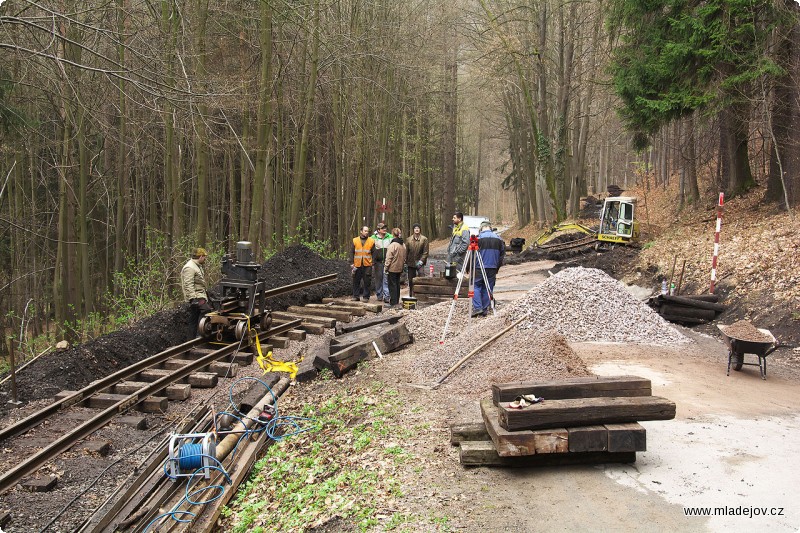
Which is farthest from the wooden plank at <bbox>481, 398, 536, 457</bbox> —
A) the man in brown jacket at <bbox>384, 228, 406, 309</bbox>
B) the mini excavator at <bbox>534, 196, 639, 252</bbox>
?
the mini excavator at <bbox>534, 196, 639, 252</bbox>

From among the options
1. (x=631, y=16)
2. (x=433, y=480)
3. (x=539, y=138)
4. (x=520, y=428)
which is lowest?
(x=433, y=480)

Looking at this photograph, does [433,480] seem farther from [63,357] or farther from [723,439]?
[63,357]

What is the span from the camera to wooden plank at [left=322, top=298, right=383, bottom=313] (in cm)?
1619

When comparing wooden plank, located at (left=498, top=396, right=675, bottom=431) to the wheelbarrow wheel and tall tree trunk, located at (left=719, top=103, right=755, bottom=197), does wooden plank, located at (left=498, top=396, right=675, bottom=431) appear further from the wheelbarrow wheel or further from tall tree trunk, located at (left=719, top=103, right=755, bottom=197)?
tall tree trunk, located at (left=719, top=103, right=755, bottom=197)

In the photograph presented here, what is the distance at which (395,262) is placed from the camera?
51.7ft

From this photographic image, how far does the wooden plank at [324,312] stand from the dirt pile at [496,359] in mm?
4348

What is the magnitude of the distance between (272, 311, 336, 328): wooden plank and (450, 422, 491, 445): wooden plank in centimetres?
833

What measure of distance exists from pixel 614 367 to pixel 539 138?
26601 mm

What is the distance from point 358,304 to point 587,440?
11.3 m

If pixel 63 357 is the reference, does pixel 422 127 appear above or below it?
above

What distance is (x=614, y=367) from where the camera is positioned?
9.33 meters

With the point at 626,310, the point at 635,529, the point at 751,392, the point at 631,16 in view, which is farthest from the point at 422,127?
the point at 635,529

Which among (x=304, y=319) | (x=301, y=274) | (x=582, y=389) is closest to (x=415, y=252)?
(x=301, y=274)

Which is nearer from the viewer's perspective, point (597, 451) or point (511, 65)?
point (597, 451)
